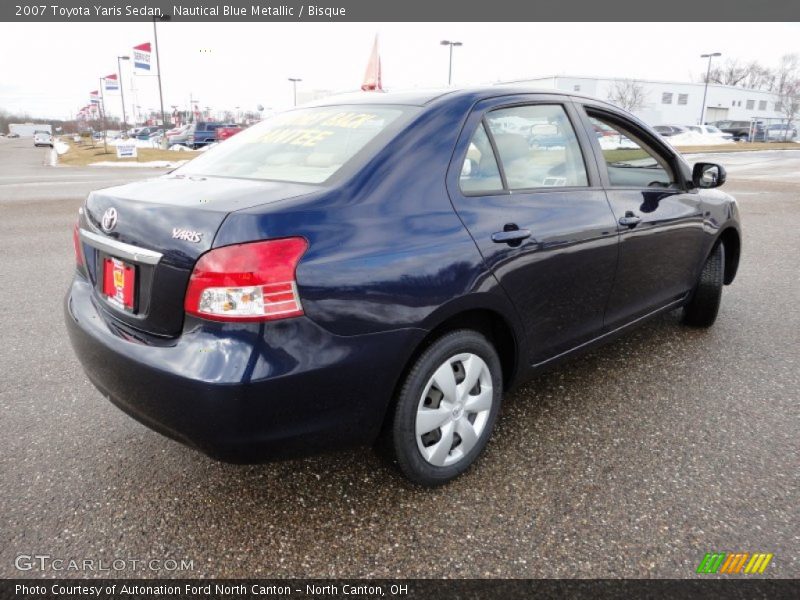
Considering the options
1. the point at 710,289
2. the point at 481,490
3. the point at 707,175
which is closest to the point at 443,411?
the point at 481,490

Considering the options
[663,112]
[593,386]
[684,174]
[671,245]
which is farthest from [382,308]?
[663,112]

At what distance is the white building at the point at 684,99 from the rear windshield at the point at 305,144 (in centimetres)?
5567

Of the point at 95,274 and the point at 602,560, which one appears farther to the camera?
the point at 95,274

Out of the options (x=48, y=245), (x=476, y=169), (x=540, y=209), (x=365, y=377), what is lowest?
(x=48, y=245)

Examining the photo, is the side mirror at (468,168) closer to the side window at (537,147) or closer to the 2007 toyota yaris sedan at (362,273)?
the 2007 toyota yaris sedan at (362,273)

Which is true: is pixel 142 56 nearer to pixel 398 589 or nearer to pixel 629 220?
pixel 629 220

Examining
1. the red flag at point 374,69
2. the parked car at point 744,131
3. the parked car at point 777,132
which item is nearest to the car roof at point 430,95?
the red flag at point 374,69

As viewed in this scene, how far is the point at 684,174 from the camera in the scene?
376cm

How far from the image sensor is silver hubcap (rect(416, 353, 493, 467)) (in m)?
2.33

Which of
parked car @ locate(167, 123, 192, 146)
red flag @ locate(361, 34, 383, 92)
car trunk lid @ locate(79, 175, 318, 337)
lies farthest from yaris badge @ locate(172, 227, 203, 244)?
parked car @ locate(167, 123, 192, 146)

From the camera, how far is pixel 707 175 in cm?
382

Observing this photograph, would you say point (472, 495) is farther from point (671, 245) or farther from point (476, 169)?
point (671, 245)

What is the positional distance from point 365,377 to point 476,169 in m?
1.03

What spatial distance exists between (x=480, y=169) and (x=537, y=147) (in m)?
0.49
